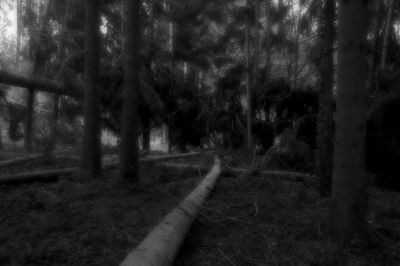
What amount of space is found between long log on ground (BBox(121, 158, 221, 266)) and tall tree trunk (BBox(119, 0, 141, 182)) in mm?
2075

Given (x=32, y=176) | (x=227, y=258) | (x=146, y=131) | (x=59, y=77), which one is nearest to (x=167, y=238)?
(x=227, y=258)

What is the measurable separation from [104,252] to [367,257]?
323 cm

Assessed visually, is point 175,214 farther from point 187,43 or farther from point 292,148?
point 187,43

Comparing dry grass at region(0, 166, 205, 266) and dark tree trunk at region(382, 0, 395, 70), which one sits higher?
dark tree trunk at region(382, 0, 395, 70)

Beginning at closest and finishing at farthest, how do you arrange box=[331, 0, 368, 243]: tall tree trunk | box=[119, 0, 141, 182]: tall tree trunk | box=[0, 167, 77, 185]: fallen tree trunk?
box=[331, 0, 368, 243]: tall tree trunk < box=[119, 0, 141, 182]: tall tree trunk < box=[0, 167, 77, 185]: fallen tree trunk

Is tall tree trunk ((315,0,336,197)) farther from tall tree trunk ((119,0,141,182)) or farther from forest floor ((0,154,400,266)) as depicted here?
tall tree trunk ((119,0,141,182))

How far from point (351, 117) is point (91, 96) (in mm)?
6491

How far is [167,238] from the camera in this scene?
15.0 feet

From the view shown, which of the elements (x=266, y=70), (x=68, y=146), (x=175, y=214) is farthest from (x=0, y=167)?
(x=266, y=70)

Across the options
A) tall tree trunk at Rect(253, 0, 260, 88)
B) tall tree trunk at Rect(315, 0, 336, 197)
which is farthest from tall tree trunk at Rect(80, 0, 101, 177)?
tall tree trunk at Rect(253, 0, 260, 88)

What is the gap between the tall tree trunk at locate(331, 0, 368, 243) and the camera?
506 cm

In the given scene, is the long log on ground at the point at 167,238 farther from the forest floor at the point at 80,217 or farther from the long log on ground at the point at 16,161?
the long log on ground at the point at 16,161

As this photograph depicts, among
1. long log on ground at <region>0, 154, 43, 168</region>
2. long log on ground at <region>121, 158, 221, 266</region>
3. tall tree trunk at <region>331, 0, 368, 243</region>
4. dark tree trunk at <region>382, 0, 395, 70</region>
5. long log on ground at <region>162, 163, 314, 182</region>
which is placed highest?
dark tree trunk at <region>382, 0, 395, 70</region>

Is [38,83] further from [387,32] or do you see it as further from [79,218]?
[387,32]
